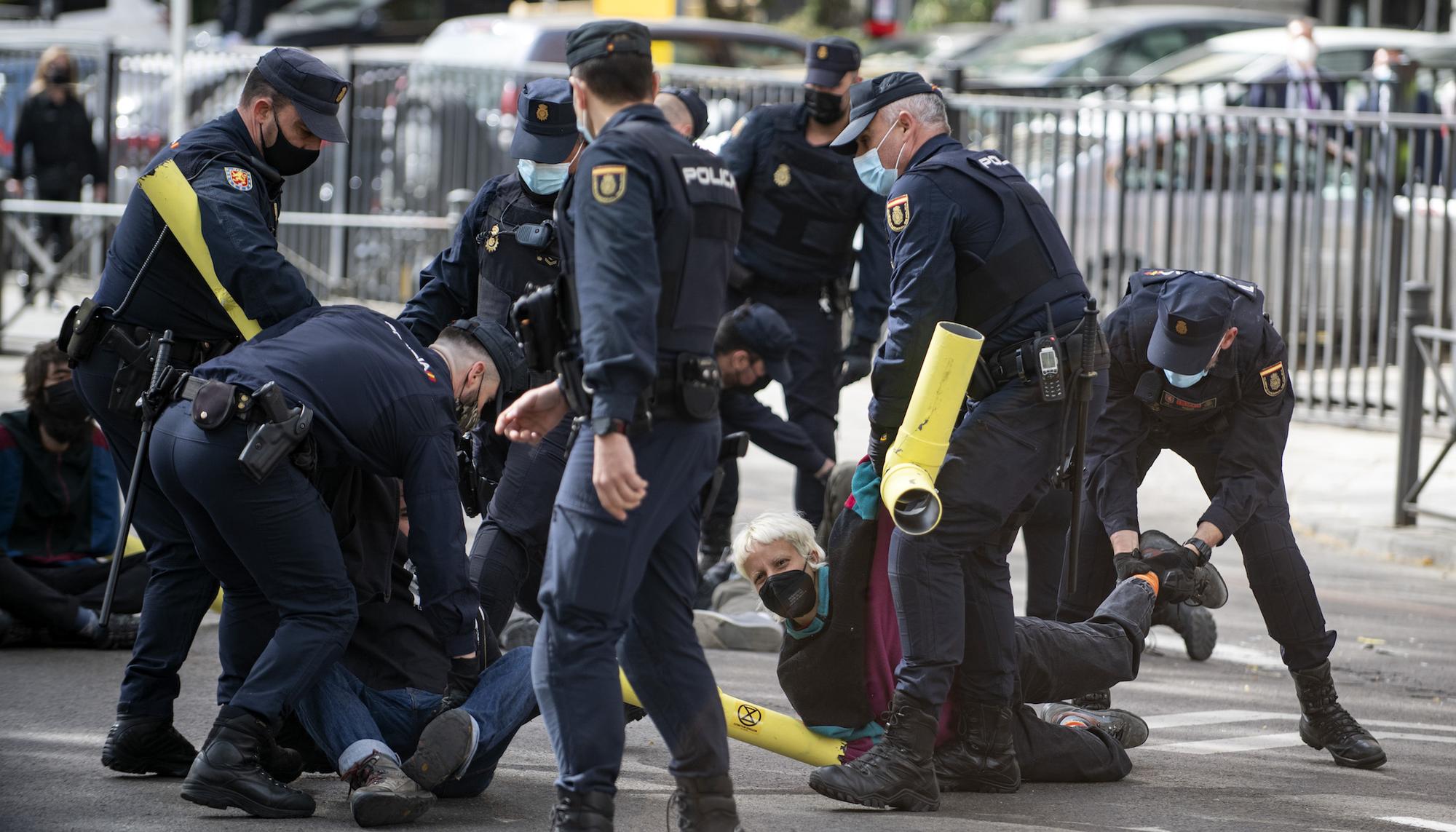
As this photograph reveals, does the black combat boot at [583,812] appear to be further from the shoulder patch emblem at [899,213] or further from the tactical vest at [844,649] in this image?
the shoulder patch emblem at [899,213]


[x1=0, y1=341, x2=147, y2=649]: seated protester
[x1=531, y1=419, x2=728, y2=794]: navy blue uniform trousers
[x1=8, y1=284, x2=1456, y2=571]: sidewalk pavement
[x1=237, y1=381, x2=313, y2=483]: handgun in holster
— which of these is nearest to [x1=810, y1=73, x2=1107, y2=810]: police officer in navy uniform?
[x1=531, y1=419, x2=728, y2=794]: navy blue uniform trousers

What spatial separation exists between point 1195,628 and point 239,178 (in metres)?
3.86

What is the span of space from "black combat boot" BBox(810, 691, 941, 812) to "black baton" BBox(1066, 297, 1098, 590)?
0.57 meters

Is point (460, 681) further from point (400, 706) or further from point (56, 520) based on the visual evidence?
point (56, 520)

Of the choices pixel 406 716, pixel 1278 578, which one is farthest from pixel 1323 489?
pixel 406 716

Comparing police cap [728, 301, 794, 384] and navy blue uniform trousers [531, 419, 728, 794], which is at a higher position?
police cap [728, 301, 794, 384]

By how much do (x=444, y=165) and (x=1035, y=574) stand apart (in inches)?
382

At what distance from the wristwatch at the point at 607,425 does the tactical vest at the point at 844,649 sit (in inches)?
50.0

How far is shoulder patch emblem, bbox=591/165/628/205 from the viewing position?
405 cm

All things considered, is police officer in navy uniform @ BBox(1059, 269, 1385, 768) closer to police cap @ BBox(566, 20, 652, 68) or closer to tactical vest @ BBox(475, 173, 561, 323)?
tactical vest @ BBox(475, 173, 561, 323)

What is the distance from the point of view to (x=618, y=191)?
4.05 meters

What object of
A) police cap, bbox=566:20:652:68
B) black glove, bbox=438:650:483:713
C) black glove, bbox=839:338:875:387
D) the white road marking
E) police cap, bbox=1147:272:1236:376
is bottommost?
the white road marking

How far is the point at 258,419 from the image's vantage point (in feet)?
14.9

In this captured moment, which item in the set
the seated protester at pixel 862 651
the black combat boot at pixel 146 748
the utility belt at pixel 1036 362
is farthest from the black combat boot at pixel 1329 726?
the black combat boot at pixel 146 748
